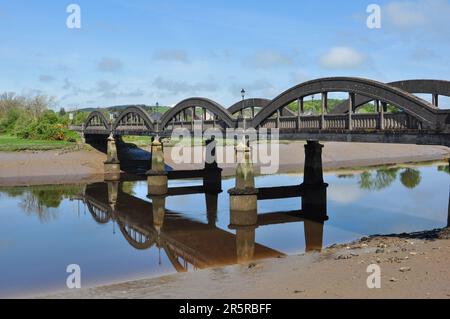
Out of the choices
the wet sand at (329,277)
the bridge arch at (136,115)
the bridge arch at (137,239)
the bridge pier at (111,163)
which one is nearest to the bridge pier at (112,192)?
the bridge pier at (111,163)

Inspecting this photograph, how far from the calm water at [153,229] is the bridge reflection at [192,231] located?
4 centimetres

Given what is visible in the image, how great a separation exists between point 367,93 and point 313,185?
Result: 9.43 meters

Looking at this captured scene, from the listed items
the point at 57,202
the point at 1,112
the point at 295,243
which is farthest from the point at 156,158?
the point at 1,112

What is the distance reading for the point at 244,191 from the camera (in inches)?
961

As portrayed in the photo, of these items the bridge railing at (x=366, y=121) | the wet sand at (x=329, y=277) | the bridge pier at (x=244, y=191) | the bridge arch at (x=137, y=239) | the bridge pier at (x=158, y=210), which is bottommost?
the bridge arch at (x=137, y=239)

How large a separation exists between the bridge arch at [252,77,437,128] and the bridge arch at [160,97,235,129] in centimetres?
444

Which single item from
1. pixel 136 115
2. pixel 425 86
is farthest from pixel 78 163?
pixel 425 86

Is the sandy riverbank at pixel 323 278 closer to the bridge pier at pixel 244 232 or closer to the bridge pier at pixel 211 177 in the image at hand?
the bridge pier at pixel 244 232

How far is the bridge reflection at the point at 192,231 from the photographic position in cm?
1848

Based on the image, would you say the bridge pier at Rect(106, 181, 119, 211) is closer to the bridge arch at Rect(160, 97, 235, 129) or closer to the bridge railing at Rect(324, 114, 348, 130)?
the bridge arch at Rect(160, 97, 235, 129)

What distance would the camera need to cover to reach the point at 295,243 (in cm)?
2061

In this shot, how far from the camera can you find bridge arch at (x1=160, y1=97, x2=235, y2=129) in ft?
108

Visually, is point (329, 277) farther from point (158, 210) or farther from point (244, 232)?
point (158, 210)

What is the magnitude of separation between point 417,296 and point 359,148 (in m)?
76.8
